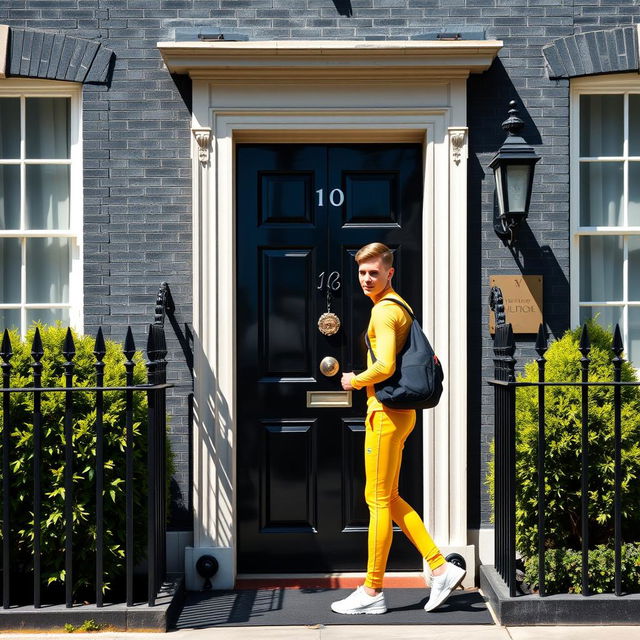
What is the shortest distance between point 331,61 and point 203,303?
170 centimetres

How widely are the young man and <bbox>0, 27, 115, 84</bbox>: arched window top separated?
2229 mm

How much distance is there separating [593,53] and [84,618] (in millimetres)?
4510

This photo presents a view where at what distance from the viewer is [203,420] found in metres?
5.26

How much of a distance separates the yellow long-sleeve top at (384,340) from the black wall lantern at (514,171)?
1.08m

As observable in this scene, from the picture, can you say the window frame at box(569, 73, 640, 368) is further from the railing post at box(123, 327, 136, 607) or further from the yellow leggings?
the railing post at box(123, 327, 136, 607)

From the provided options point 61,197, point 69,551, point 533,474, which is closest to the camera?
point 69,551

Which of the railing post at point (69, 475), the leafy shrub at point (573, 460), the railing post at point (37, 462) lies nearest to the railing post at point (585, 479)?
the leafy shrub at point (573, 460)

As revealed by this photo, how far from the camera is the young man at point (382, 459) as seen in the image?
4.45m

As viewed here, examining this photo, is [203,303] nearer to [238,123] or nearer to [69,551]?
[238,123]

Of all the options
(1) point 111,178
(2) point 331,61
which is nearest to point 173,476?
(1) point 111,178

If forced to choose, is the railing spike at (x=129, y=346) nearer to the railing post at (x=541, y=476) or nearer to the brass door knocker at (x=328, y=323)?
the brass door knocker at (x=328, y=323)

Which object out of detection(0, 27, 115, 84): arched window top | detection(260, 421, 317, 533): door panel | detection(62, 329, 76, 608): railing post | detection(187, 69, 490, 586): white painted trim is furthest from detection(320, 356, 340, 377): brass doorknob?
detection(0, 27, 115, 84): arched window top

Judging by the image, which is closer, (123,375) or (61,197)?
(123,375)

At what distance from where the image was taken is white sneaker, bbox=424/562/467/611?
457cm
